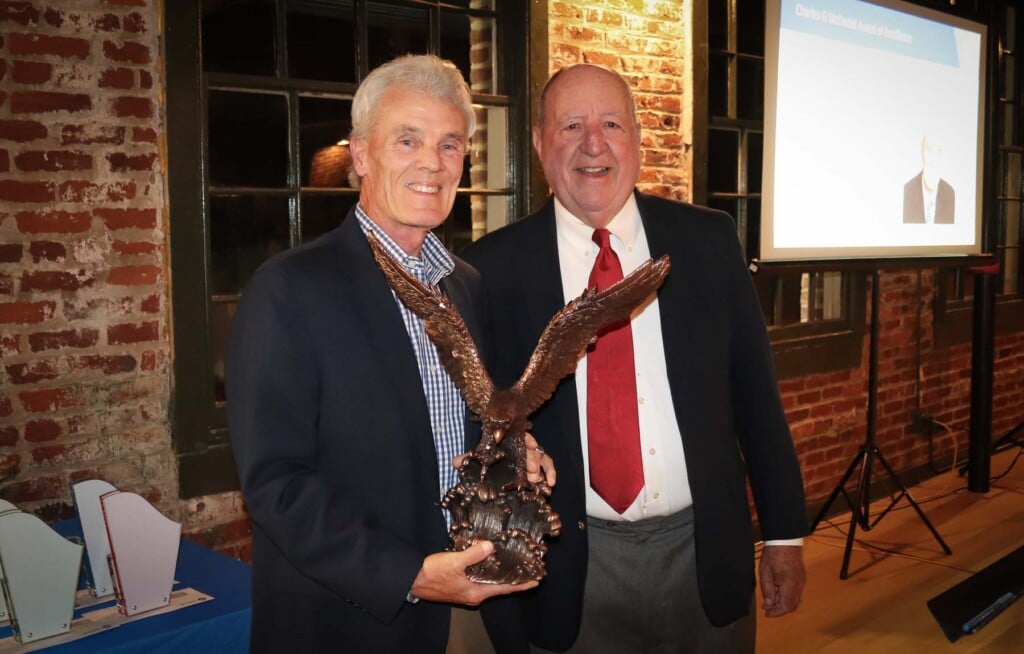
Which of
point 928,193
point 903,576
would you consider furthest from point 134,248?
point 928,193

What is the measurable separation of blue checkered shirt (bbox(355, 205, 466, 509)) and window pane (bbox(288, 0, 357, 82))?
182 centimetres

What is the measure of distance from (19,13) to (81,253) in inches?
25.0

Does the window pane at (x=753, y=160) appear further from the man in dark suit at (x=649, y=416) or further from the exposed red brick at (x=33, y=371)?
Result: the exposed red brick at (x=33, y=371)

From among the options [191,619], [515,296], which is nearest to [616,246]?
[515,296]

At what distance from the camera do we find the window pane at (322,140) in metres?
3.31

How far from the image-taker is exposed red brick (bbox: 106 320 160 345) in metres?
2.74

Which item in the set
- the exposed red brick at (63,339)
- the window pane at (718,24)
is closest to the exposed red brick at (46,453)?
the exposed red brick at (63,339)

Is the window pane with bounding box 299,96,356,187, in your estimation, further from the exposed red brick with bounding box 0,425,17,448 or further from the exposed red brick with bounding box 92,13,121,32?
the exposed red brick with bounding box 0,425,17,448

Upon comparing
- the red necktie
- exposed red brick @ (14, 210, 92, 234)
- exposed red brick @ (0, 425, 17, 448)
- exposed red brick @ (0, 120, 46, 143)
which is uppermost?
exposed red brick @ (0, 120, 46, 143)

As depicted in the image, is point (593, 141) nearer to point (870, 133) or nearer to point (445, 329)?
point (445, 329)

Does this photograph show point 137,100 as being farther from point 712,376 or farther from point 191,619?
point 712,376

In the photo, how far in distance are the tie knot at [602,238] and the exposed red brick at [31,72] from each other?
Answer: 61.8 inches

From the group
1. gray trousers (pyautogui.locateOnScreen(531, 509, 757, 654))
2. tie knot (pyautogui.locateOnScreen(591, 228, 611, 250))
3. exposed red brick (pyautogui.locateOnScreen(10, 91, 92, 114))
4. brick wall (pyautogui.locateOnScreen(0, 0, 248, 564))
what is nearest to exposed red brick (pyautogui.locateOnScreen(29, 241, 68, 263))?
brick wall (pyautogui.locateOnScreen(0, 0, 248, 564))

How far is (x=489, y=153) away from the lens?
3.96 metres
